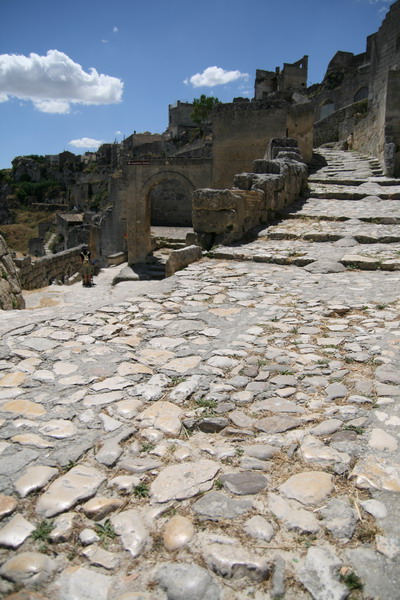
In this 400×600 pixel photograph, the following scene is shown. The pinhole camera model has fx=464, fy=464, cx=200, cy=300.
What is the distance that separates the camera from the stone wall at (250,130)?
15.8 meters

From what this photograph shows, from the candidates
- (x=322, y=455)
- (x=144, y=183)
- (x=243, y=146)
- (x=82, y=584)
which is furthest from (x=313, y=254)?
(x=144, y=183)

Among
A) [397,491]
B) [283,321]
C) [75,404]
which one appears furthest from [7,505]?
[283,321]

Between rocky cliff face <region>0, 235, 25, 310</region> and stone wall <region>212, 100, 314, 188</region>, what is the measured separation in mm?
11347

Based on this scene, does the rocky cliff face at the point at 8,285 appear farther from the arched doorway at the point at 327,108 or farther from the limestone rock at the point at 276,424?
the arched doorway at the point at 327,108

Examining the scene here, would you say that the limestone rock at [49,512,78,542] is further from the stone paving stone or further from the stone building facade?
the stone building facade

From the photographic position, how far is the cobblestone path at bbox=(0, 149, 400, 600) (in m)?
1.52

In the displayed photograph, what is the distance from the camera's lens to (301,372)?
302cm

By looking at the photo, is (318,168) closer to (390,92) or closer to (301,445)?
(390,92)

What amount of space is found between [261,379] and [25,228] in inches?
2250

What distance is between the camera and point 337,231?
8.06 m

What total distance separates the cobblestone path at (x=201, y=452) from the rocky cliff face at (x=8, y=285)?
2189 mm

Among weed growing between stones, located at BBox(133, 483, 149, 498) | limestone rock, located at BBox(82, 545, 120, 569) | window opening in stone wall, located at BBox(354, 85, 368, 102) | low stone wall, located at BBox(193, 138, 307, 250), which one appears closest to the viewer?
limestone rock, located at BBox(82, 545, 120, 569)

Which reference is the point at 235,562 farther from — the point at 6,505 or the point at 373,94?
the point at 373,94

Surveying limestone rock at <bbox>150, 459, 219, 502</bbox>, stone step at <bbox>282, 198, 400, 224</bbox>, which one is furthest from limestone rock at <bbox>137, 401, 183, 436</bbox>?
stone step at <bbox>282, 198, 400, 224</bbox>
